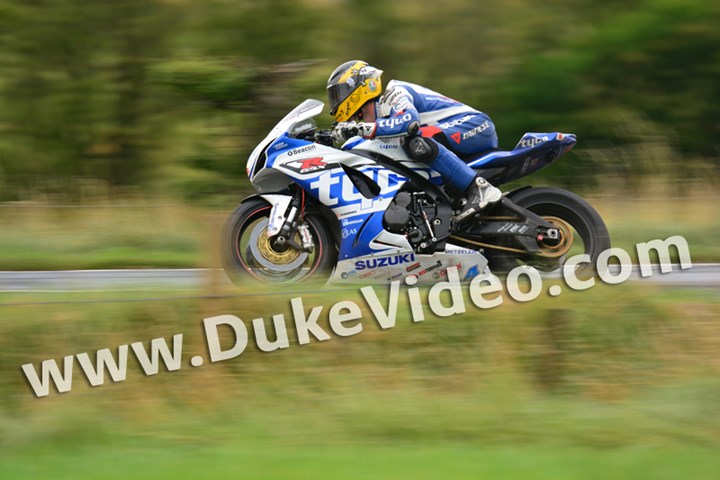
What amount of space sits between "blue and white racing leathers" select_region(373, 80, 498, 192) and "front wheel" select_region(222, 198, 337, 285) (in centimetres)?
93

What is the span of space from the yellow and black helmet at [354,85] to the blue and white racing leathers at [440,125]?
107 millimetres

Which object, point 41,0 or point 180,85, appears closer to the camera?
point 180,85

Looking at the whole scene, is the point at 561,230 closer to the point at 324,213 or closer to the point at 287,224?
the point at 324,213

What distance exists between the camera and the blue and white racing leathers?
7340 millimetres

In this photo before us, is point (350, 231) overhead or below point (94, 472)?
overhead

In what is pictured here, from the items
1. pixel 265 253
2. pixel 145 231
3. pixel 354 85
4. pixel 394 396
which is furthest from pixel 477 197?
pixel 145 231

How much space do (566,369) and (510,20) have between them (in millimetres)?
12564

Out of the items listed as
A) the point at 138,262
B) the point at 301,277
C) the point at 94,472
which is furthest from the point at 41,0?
the point at 94,472

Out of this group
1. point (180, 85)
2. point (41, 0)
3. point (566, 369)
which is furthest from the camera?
point (41, 0)

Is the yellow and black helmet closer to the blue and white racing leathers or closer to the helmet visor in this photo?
the helmet visor

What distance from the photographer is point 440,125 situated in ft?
25.2

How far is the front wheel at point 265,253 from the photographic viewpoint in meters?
7.37

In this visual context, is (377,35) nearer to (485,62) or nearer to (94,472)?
(485,62)

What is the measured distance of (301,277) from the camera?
7.42 m
